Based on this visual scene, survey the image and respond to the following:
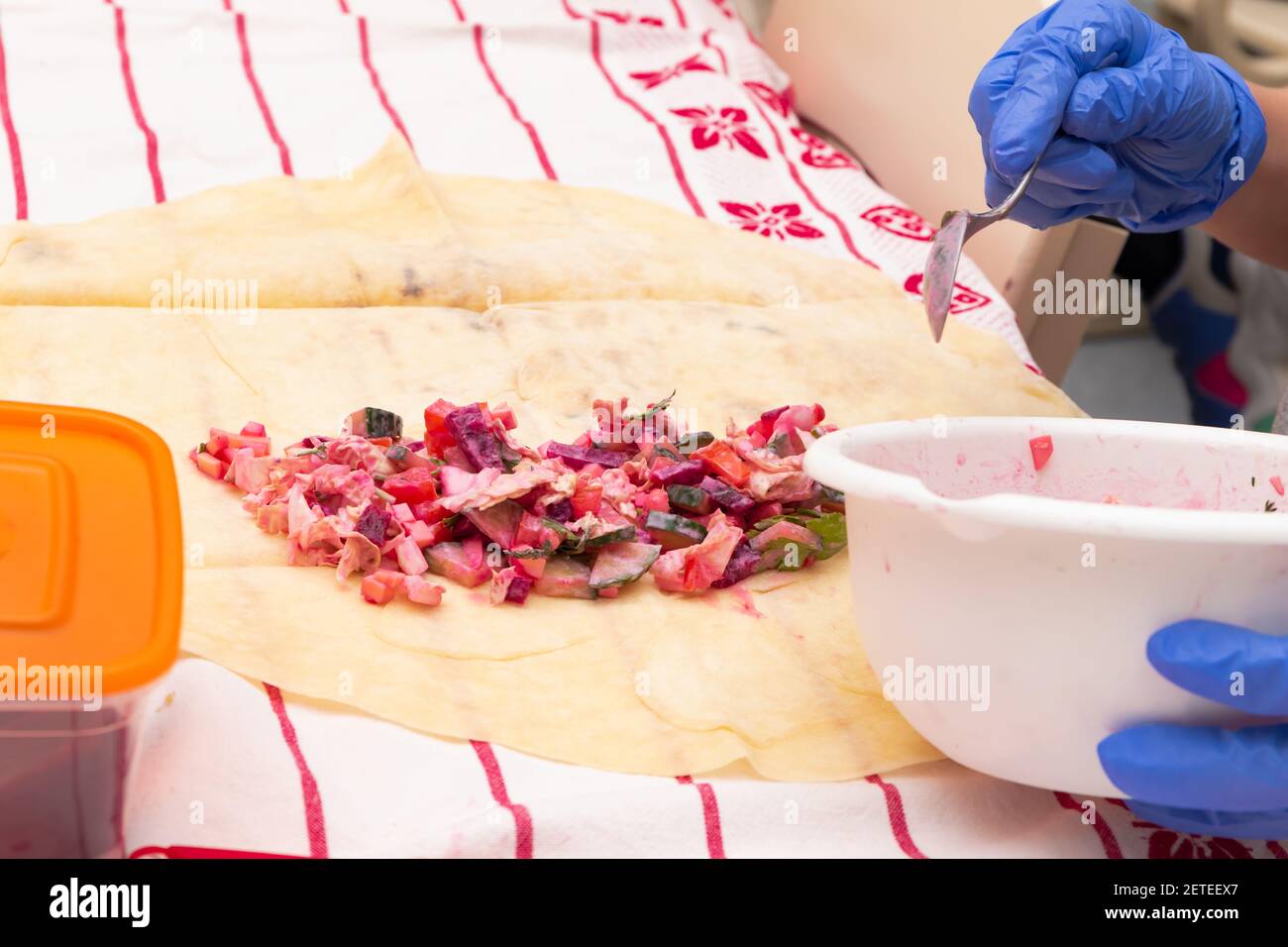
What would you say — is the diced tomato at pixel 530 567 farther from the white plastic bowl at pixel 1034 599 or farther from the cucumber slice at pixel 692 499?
the white plastic bowl at pixel 1034 599

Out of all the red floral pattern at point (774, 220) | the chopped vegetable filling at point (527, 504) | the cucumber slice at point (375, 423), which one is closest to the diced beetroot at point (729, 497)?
the chopped vegetable filling at point (527, 504)

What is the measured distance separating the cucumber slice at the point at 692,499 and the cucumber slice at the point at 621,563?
0.06 metres

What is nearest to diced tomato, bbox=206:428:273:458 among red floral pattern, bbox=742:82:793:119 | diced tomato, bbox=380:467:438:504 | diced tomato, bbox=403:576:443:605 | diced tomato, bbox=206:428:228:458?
diced tomato, bbox=206:428:228:458

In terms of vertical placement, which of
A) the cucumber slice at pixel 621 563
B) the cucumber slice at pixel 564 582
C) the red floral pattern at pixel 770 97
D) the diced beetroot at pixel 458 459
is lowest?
the cucumber slice at pixel 564 582

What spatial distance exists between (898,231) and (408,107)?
0.79 metres

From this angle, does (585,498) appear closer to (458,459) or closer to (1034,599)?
(458,459)

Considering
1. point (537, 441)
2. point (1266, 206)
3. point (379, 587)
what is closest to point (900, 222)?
point (1266, 206)

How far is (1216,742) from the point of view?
0.82m

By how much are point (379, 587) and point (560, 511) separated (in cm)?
18

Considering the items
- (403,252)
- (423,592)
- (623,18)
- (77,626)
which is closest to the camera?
(77,626)

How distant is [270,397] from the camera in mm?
1418

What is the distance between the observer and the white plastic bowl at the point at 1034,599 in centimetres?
76

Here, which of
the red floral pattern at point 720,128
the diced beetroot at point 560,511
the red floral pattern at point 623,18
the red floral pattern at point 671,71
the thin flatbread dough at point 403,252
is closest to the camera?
the diced beetroot at point 560,511

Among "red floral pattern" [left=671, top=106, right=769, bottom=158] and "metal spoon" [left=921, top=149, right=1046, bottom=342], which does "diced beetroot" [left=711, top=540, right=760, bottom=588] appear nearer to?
"metal spoon" [left=921, top=149, right=1046, bottom=342]
